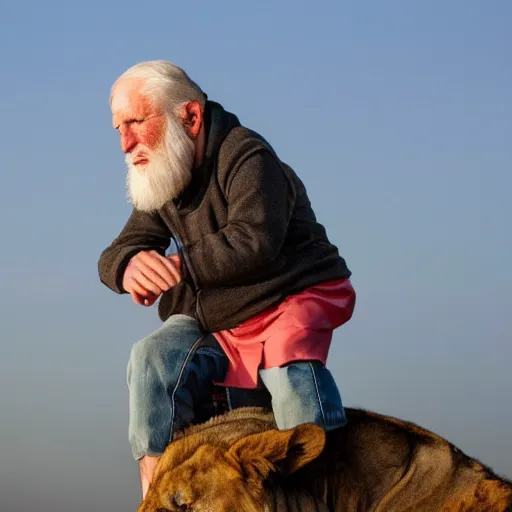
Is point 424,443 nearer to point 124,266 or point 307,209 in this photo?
point 307,209

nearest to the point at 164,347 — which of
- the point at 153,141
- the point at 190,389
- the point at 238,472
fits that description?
the point at 190,389

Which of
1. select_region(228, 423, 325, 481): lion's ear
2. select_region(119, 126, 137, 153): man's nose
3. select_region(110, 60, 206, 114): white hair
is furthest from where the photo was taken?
select_region(119, 126, 137, 153): man's nose

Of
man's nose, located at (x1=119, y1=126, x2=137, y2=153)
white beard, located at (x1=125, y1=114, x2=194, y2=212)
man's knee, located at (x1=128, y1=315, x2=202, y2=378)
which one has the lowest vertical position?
man's knee, located at (x1=128, y1=315, x2=202, y2=378)

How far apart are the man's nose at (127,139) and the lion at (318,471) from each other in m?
1.10

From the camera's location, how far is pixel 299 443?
454 cm

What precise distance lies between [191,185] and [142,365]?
2.44 ft

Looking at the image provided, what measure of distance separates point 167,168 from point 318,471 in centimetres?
127

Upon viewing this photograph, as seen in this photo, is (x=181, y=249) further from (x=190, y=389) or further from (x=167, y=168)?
(x=190, y=389)

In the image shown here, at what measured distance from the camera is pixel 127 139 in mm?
5051

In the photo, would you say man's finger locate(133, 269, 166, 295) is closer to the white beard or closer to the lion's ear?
the white beard

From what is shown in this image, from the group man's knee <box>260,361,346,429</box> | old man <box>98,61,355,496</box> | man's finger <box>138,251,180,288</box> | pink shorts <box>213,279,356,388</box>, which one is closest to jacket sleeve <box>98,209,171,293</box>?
old man <box>98,61,355,496</box>

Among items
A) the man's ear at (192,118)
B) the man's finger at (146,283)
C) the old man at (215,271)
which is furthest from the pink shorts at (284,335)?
the man's ear at (192,118)

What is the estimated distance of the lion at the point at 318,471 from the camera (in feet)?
14.8

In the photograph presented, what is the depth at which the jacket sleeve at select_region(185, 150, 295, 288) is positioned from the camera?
476cm
